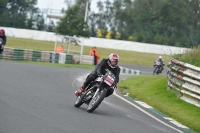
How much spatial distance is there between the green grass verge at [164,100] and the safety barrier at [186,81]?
19cm

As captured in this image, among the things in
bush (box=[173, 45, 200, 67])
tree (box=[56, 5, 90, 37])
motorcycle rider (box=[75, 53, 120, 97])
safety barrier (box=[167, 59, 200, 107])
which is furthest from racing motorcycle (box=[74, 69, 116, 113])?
tree (box=[56, 5, 90, 37])

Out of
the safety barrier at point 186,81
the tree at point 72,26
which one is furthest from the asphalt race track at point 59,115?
the tree at point 72,26

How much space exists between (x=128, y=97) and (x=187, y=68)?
88.9 inches

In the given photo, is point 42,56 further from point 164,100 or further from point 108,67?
point 108,67

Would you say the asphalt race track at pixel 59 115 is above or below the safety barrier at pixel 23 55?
above

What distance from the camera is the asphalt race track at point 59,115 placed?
33.3 feet

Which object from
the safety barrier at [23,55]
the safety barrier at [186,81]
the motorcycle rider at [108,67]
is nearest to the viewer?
the motorcycle rider at [108,67]

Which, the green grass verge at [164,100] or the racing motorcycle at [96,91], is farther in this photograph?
the green grass verge at [164,100]

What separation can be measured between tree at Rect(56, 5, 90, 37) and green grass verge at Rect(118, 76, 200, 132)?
2332cm

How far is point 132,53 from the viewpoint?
58.7 metres

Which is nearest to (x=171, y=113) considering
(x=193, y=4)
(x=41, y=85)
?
(x=41, y=85)

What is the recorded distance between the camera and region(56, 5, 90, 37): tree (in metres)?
45.6

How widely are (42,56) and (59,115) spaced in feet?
89.2

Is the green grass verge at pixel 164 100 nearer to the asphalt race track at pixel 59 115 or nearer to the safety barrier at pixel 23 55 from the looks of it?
the asphalt race track at pixel 59 115
